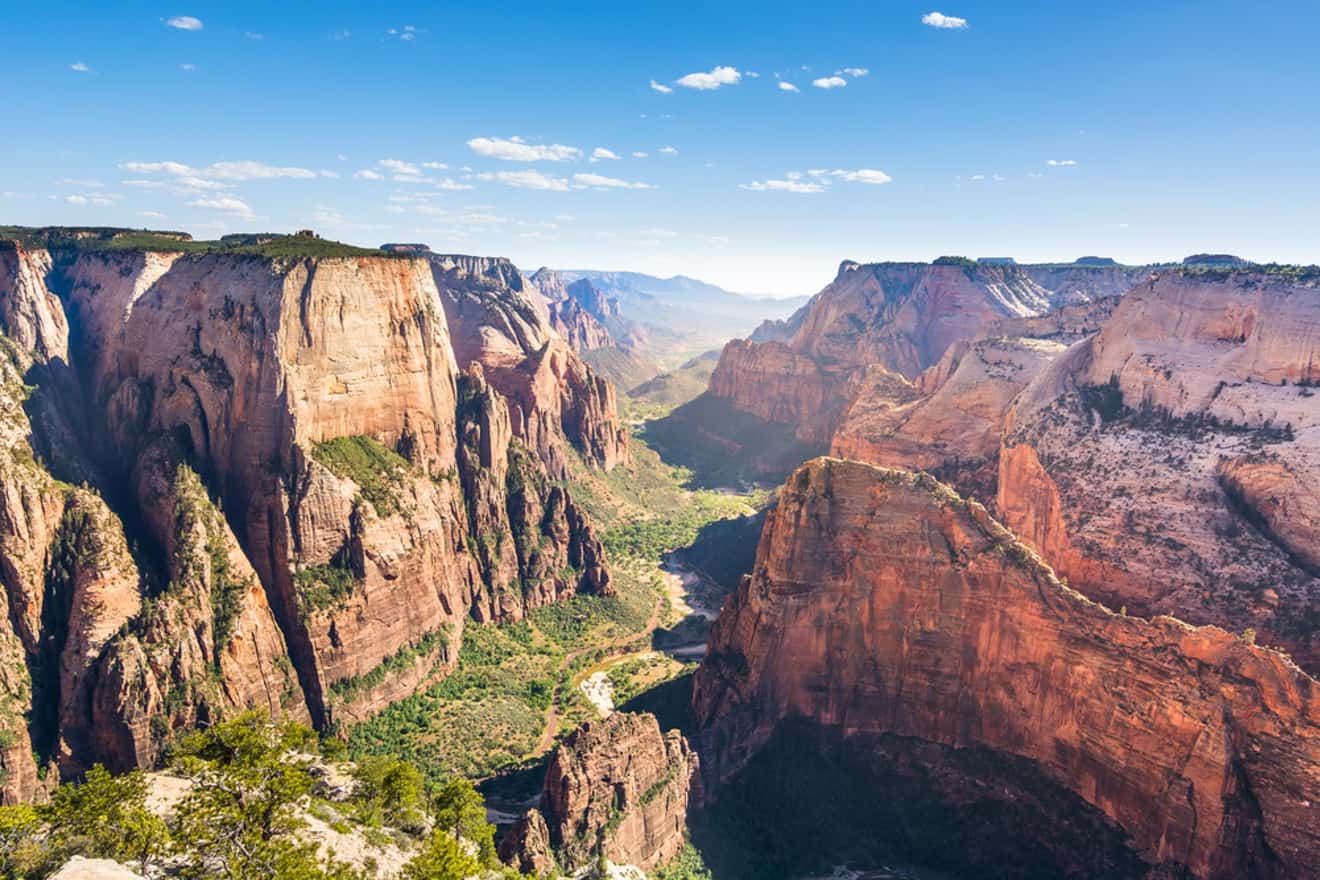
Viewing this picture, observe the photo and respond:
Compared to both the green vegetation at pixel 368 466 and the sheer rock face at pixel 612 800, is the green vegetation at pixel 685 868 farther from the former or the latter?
the green vegetation at pixel 368 466

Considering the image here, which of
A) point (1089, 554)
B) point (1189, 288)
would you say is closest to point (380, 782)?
point (1089, 554)

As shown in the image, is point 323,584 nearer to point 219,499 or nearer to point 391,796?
point 219,499

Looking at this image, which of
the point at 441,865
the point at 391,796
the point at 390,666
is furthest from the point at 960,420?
the point at 441,865

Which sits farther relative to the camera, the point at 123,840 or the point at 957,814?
the point at 957,814

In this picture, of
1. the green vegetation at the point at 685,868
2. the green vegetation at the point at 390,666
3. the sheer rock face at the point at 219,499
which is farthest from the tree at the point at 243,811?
the green vegetation at the point at 390,666

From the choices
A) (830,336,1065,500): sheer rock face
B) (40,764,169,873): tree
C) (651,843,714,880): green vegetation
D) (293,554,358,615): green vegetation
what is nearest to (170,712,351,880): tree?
(40,764,169,873): tree

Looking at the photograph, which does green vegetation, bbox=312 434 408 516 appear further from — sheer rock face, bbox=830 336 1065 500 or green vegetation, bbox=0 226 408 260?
sheer rock face, bbox=830 336 1065 500

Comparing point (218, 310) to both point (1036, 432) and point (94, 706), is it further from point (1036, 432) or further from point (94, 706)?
point (1036, 432)
